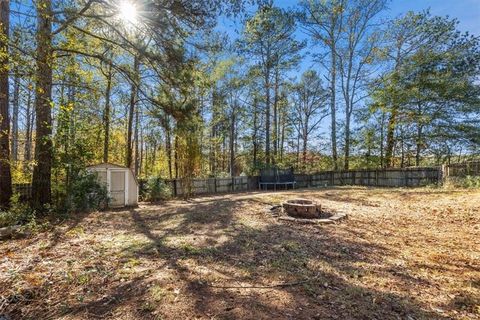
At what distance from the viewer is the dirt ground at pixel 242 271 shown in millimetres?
2172

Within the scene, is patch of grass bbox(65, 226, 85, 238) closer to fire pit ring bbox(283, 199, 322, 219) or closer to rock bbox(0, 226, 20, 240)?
rock bbox(0, 226, 20, 240)

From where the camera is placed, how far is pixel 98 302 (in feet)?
7.29

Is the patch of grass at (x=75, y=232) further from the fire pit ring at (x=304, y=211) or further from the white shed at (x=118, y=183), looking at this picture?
Result: the fire pit ring at (x=304, y=211)

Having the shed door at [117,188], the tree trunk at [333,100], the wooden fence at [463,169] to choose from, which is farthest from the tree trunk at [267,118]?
the shed door at [117,188]

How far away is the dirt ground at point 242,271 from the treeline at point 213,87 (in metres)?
2.07

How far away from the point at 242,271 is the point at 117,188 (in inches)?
255

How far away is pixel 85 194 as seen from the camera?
691cm

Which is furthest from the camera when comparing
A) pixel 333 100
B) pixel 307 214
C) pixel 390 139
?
pixel 333 100

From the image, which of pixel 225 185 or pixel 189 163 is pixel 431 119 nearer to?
pixel 225 185

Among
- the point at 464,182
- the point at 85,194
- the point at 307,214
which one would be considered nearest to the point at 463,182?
the point at 464,182

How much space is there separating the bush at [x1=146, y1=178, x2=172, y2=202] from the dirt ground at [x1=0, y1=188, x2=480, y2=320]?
4.62m

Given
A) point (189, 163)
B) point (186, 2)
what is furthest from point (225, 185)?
point (186, 2)

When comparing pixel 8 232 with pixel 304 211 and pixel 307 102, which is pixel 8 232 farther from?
pixel 307 102

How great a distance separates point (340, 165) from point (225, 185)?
8015 mm
